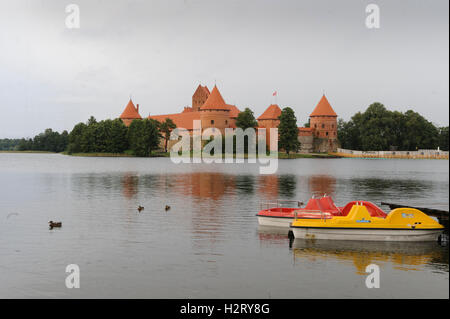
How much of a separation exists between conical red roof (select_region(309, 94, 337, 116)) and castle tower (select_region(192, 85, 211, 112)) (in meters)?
38.0

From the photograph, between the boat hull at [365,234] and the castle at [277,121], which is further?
the castle at [277,121]

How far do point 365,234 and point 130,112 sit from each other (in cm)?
12036

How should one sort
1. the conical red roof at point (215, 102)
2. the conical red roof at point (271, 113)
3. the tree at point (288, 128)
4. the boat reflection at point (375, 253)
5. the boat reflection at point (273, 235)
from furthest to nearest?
the conical red roof at point (271, 113) < the conical red roof at point (215, 102) < the tree at point (288, 128) < the boat reflection at point (273, 235) < the boat reflection at point (375, 253)

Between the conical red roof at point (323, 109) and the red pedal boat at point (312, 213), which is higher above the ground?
the conical red roof at point (323, 109)

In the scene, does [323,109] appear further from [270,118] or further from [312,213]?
[312,213]

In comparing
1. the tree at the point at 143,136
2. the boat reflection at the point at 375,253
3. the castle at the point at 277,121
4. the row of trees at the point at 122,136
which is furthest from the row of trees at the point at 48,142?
the boat reflection at the point at 375,253

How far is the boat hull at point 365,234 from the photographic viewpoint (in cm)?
1411

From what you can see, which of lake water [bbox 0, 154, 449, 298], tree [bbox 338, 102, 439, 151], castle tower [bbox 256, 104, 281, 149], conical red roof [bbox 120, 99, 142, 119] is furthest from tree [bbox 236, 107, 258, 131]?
lake water [bbox 0, 154, 449, 298]

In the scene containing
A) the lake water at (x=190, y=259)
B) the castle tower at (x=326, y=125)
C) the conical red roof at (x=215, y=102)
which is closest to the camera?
the lake water at (x=190, y=259)

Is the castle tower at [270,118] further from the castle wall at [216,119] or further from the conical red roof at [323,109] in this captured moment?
the conical red roof at [323,109]

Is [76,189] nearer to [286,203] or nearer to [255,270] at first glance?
[286,203]

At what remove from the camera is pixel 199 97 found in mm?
142375
